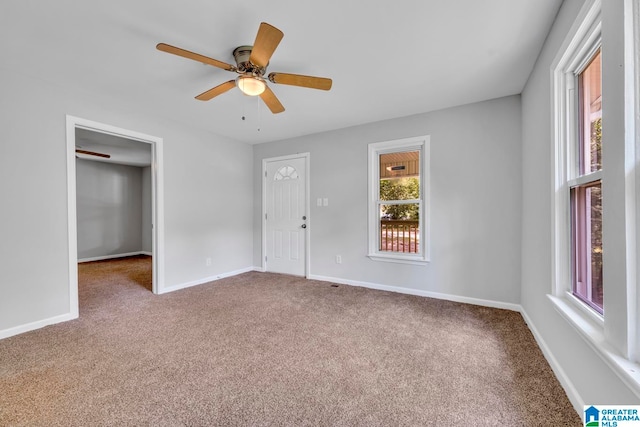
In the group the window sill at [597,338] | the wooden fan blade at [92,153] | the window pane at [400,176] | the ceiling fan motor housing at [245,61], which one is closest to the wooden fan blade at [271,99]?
the ceiling fan motor housing at [245,61]

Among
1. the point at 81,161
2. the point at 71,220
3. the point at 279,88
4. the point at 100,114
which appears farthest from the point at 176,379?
the point at 81,161

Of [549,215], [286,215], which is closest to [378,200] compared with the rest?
[286,215]

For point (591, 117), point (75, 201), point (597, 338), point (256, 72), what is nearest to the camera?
point (597, 338)

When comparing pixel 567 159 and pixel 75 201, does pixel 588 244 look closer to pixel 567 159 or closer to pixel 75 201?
pixel 567 159

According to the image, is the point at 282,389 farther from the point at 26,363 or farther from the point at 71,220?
the point at 71,220

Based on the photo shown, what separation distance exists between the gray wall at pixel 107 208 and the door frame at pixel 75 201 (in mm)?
4010

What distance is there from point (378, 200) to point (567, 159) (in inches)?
88.5

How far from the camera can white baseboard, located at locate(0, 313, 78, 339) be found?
2352 millimetres

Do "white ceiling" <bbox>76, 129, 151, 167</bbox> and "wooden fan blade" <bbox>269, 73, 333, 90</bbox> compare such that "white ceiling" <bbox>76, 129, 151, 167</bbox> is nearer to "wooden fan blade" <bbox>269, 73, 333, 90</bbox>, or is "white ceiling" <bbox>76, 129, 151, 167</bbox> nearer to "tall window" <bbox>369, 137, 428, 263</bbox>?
"wooden fan blade" <bbox>269, 73, 333, 90</bbox>

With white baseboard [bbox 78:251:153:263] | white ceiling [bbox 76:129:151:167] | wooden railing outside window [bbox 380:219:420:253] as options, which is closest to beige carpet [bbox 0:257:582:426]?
wooden railing outside window [bbox 380:219:420:253]

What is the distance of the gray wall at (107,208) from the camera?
6070 mm

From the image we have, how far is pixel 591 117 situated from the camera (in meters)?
1.54

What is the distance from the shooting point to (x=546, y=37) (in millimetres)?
1939

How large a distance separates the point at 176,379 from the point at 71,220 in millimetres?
2177
